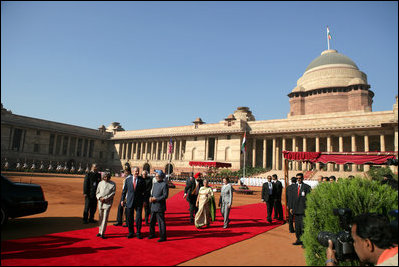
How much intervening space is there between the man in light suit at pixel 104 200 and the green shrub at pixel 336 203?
A: 497 cm

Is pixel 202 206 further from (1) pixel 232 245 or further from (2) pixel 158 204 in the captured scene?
(1) pixel 232 245

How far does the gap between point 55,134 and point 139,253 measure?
56.9 m

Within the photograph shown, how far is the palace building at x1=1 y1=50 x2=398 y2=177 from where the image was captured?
3828 centimetres

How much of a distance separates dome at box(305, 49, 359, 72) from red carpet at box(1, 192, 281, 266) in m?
57.0

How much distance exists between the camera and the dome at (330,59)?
5588cm

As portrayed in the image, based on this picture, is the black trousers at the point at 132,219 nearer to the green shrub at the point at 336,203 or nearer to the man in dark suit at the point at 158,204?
the man in dark suit at the point at 158,204

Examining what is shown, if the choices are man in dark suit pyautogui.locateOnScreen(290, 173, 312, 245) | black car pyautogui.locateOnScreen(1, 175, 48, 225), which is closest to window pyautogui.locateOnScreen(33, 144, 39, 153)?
black car pyautogui.locateOnScreen(1, 175, 48, 225)

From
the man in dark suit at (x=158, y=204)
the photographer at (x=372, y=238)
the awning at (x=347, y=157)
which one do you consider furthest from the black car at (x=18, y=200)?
the awning at (x=347, y=157)

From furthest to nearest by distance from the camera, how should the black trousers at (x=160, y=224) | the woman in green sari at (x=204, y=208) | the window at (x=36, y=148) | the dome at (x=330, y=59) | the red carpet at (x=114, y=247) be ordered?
the dome at (x=330, y=59) < the window at (x=36, y=148) < the woman in green sari at (x=204, y=208) < the black trousers at (x=160, y=224) < the red carpet at (x=114, y=247)

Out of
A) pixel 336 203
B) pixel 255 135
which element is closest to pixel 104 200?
pixel 336 203

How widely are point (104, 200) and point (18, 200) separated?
2394mm

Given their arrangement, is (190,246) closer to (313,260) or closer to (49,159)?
(313,260)

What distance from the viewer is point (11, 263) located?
4.88 m

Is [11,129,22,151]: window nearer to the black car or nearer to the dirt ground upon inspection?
the dirt ground
